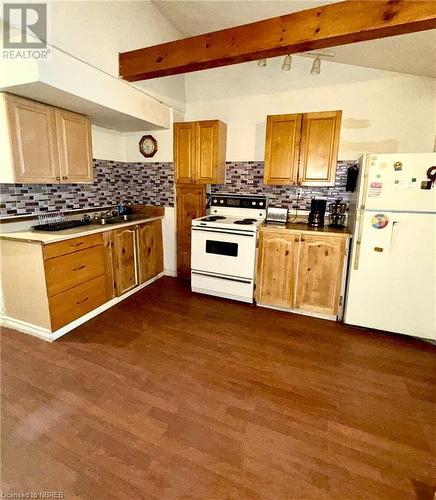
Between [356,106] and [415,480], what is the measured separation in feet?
10.6

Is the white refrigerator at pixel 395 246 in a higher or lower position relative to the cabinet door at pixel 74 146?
lower

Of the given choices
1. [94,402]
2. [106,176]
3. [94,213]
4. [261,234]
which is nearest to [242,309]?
[261,234]

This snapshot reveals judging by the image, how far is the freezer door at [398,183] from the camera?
2.21 meters

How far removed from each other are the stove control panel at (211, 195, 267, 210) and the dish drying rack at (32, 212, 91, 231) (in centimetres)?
164

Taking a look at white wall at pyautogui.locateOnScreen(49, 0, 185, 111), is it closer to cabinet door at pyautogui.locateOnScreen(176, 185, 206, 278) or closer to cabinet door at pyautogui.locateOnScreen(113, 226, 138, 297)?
cabinet door at pyautogui.locateOnScreen(176, 185, 206, 278)

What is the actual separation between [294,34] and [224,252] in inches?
79.9

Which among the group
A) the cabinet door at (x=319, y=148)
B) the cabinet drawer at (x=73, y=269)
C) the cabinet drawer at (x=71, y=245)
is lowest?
the cabinet drawer at (x=73, y=269)

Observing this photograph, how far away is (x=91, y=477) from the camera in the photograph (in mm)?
1272

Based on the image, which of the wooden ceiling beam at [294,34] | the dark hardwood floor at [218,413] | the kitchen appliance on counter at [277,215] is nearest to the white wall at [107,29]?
the wooden ceiling beam at [294,34]

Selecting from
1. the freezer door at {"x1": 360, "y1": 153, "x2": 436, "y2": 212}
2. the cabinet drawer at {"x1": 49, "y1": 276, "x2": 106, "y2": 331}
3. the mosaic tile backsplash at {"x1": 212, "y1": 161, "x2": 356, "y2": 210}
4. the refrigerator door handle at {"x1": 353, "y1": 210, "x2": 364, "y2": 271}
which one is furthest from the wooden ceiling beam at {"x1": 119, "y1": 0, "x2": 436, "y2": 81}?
the cabinet drawer at {"x1": 49, "y1": 276, "x2": 106, "y2": 331}

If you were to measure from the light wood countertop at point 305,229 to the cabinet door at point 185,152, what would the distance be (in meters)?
1.23

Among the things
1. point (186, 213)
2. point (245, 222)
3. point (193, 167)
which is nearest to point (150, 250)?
point (186, 213)

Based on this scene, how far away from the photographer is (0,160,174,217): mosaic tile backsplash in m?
2.63

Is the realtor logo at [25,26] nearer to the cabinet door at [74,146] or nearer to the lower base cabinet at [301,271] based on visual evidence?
the cabinet door at [74,146]
